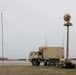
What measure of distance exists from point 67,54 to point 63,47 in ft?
6.77

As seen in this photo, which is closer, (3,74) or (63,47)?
(3,74)

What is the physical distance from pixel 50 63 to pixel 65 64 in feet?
29.4

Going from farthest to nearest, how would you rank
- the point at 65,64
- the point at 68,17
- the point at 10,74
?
the point at 68,17 < the point at 65,64 < the point at 10,74

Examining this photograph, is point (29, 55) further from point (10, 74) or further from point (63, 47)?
point (10, 74)

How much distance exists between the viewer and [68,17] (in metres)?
57.5

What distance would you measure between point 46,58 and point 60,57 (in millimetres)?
2558

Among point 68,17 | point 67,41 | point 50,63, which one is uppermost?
point 68,17

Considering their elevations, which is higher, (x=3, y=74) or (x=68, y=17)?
(x=68, y=17)

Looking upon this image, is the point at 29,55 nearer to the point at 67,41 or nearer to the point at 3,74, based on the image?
the point at 67,41

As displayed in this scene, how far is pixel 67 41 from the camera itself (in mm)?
57812

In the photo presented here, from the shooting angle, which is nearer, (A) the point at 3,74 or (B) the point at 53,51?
(A) the point at 3,74

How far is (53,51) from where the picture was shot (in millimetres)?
59188

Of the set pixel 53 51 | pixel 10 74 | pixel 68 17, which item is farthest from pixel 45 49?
pixel 10 74

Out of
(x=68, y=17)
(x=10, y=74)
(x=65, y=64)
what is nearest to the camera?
(x=10, y=74)
